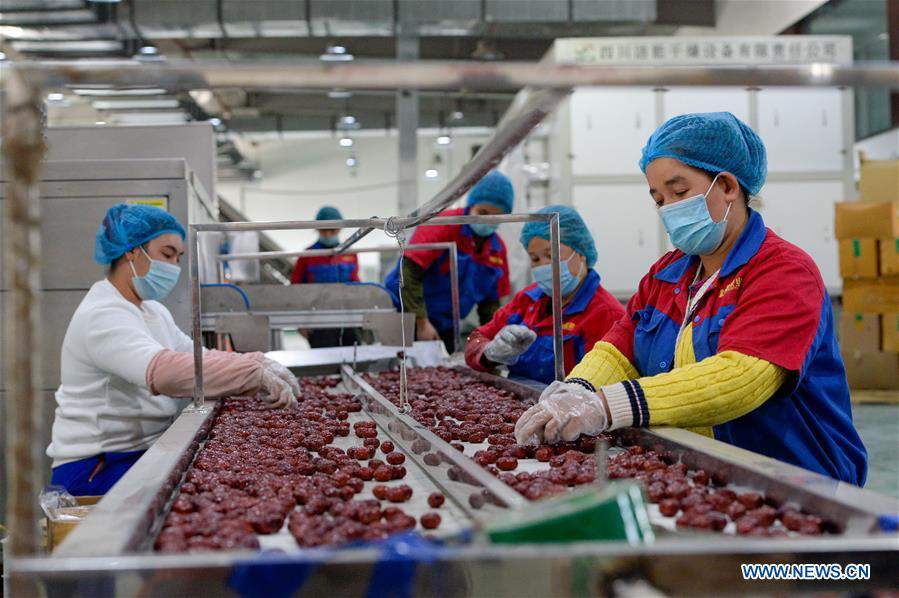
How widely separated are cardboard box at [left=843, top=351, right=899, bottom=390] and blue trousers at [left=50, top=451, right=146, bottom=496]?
247 inches

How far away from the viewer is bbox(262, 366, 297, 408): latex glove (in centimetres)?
262

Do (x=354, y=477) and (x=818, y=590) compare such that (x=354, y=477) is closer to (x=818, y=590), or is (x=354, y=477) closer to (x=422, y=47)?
(x=818, y=590)

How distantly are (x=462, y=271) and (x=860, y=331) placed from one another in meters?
4.14

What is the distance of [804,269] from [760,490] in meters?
0.62

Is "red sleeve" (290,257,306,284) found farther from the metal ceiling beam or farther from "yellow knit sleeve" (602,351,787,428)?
the metal ceiling beam

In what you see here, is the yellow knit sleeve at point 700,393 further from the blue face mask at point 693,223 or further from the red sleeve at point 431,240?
the red sleeve at point 431,240

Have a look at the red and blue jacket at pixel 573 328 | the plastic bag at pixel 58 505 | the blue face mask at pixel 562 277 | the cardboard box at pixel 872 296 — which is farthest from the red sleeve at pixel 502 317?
the cardboard box at pixel 872 296

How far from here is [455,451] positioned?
5.29ft

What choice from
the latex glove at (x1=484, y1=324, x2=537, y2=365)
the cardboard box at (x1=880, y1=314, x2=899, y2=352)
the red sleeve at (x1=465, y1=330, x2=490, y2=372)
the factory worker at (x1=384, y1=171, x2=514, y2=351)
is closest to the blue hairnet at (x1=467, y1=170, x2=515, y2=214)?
the factory worker at (x1=384, y1=171, x2=514, y2=351)

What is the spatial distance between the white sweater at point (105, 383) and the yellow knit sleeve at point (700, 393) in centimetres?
159

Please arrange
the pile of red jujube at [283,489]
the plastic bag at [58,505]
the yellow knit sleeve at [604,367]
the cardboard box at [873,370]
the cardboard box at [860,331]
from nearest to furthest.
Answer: the pile of red jujube at [283,489], the plastic bag at [58,505], the yellow knit sleeve at [604,367], the cardboard box at [860,331], the cardboard box at [873,370]

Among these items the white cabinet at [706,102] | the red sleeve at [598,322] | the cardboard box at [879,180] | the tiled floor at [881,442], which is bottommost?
the tiled floor at [881,442]

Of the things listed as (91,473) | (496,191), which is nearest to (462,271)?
(496,191)

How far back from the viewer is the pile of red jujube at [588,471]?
3.97ft
